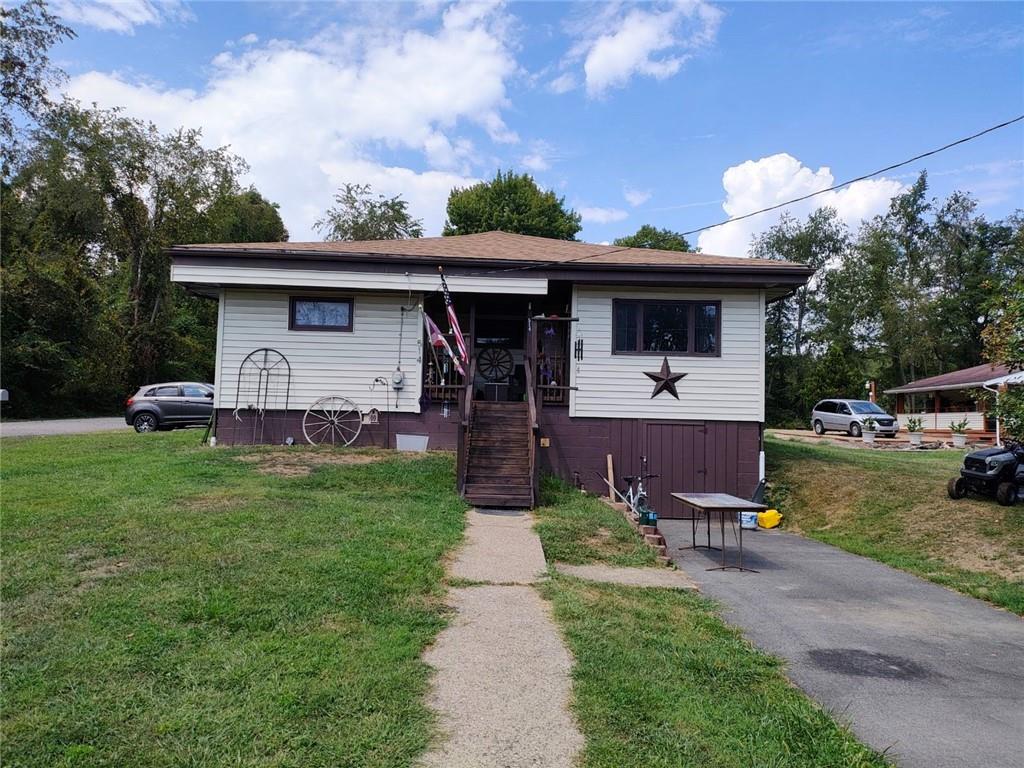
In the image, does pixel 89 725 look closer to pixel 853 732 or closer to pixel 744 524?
pixel 853 732

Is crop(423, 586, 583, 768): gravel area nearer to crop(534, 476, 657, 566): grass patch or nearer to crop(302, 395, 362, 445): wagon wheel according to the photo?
crop(534, 476, 657, 566): grass patch

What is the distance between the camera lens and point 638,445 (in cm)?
1210

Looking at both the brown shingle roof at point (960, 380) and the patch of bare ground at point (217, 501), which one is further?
the brown shingle roof at point (960, 380)

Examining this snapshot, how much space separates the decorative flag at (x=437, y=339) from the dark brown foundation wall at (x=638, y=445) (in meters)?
1.52

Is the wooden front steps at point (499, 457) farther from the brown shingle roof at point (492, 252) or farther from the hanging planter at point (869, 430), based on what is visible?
the hanging planter at point (869, 430)

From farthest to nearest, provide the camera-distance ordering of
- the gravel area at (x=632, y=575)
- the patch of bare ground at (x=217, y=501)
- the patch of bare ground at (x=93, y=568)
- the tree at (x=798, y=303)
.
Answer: the tree at (x=798, y=303)
the patch of bare ground at (x=217, y=501)
the gravel area at (x=632, y=575)
the patch of bare ground at (x=93, y=568)

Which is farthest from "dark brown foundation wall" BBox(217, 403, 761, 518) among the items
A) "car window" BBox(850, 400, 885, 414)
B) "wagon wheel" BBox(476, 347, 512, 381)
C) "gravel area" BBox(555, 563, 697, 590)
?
"car window" BBox(850, 400, 885, 414)

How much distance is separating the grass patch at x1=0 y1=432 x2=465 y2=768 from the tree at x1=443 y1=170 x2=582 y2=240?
30.9 m

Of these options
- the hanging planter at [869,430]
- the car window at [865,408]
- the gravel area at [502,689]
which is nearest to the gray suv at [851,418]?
the car window at [865,408]

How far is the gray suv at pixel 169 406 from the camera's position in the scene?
1666cm

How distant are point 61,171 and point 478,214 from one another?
2039 centimetres

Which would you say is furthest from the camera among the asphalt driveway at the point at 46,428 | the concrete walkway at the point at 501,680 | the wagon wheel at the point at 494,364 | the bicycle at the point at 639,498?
the asphalt driveway at the point at 46,428

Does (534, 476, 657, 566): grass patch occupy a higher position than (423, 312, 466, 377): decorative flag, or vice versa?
(423, 312, 466, 377): decorative flag

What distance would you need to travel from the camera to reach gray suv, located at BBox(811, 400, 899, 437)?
2495cm
